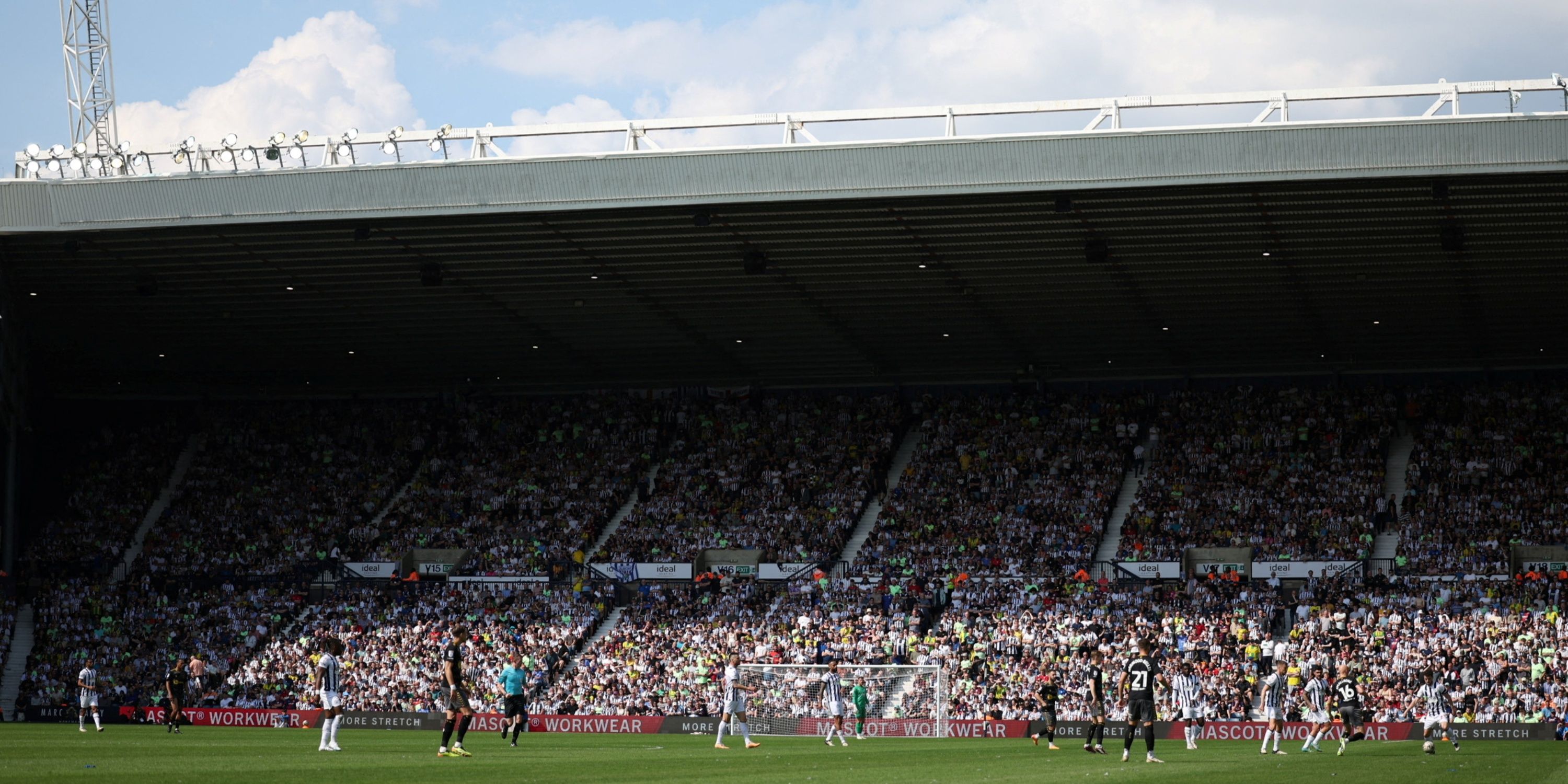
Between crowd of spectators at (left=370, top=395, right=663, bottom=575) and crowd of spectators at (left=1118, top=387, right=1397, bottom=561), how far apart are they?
1710 cm

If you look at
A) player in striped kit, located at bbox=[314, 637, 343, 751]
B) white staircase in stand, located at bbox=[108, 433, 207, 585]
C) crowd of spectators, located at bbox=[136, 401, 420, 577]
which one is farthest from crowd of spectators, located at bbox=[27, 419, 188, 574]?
player in striped kit, located at bbox=[314, 637, 343, 751]

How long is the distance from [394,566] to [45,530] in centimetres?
1324

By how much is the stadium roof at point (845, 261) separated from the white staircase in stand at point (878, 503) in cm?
235

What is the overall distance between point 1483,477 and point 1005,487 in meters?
13.6

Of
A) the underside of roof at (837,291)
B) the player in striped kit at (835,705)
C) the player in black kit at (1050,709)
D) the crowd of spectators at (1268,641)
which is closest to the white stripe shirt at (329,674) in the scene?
the player in striped kit at (835,705)

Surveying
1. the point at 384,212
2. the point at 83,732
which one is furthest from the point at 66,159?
the point at 83,732

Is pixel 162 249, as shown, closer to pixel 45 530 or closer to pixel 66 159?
pixel 66 159

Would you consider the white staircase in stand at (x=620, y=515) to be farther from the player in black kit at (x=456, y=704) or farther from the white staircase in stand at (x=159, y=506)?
the player in black kit at (x=456, y=704)

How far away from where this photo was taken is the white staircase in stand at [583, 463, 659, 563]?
2099 inches

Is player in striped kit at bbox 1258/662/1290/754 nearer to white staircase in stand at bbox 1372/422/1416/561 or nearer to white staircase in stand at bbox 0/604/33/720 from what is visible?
white staircase in stand at bbox 1372/422/1416/561

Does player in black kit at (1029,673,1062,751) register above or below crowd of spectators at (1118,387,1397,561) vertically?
below

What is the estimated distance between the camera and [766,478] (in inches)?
2169

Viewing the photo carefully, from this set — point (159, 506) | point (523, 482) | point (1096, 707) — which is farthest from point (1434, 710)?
point (159, 506)

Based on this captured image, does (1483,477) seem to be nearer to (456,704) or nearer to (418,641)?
(418,641)
